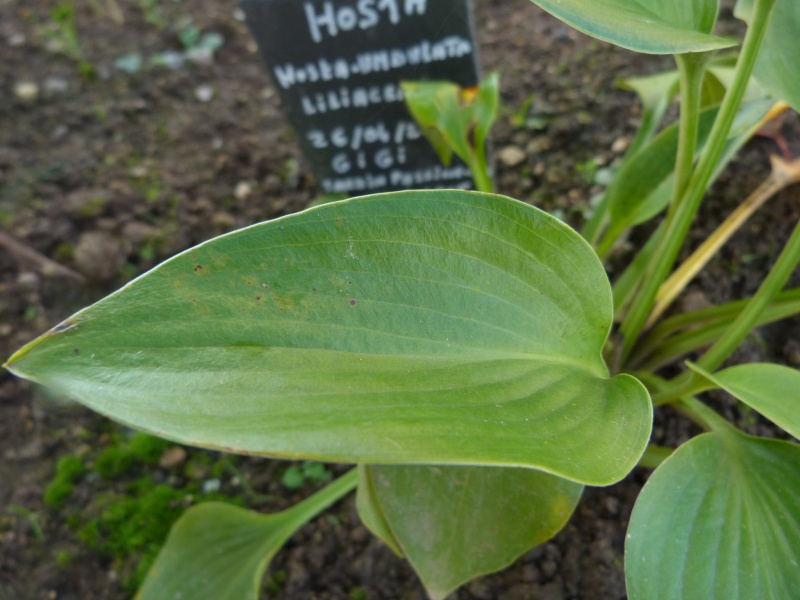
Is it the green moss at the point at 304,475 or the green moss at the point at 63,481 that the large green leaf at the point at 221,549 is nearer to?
the green moss at the point at 304,475

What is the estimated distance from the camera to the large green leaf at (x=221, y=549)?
28.6 inches

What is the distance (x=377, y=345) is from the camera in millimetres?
433

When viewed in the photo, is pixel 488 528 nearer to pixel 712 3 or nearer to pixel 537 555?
pixel 537 555

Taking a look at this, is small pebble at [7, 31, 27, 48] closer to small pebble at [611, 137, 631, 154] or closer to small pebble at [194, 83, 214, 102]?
small pebble at [194, 83, 214, 102]

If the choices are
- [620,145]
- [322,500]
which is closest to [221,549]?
[322,500]

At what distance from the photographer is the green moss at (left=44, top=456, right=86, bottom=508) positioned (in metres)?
0.89

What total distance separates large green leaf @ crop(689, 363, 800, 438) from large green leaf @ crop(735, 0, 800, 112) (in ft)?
0.87

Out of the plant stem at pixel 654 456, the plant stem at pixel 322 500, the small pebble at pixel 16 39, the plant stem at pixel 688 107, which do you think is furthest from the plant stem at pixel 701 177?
the small pebble at pixel 16 39

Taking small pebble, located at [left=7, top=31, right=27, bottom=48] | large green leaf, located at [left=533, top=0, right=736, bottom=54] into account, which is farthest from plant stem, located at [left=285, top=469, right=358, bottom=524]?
small pebble, located at [left=7, top=31, right=27, bottom=48]

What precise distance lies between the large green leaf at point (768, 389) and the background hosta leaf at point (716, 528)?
0.05 m

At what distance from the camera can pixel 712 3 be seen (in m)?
0.52

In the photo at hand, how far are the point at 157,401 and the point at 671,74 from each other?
2.87ft

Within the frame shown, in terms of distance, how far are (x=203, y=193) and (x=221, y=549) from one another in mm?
699

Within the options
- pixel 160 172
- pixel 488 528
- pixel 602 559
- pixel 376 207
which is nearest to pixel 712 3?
pixel 376 207
